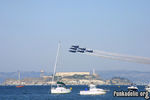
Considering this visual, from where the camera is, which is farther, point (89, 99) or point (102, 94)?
point (102, 94)

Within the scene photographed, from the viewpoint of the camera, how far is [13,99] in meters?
149

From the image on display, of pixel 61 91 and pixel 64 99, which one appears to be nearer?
pixel 64 99

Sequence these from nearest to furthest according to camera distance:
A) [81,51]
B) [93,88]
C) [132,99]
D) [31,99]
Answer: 1. [81,51]
2. [132,99]
3. [31,99]
4. [93,88]

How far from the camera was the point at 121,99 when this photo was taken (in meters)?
134

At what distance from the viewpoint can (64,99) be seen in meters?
139

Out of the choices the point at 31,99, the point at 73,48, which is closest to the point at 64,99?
the point at 31,99

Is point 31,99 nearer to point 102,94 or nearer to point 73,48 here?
point 102,94

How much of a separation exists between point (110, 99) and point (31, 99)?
27324 mm

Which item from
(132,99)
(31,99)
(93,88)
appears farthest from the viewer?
(93,88)

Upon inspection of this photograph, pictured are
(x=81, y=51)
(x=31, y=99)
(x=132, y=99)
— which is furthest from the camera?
(x=31, y=99)

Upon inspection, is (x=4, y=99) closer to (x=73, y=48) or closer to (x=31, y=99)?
(x=31, y=99)

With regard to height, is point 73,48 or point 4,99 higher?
point 73,48

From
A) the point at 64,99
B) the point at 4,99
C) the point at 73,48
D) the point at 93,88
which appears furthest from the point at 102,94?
the point at 73,48

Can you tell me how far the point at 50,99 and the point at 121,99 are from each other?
23.2 meters
